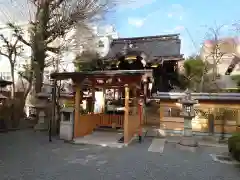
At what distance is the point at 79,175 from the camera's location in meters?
5.75

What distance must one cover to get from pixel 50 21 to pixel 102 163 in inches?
420

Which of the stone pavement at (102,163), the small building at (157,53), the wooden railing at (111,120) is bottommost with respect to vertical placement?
the stone pavement at (102,163)

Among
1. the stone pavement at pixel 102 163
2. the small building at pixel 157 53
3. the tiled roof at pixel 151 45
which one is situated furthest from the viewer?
the tiled roof at pixel 151 45

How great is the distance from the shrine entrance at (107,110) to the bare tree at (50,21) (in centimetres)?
378

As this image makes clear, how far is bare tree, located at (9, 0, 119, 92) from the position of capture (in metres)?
13.5

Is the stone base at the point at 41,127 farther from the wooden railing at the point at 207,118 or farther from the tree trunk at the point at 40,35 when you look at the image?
the wooden railing at the point at 207,118

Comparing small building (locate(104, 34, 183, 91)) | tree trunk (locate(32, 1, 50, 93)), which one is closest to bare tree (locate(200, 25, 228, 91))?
small building (locate(104, 34, 183, 91))

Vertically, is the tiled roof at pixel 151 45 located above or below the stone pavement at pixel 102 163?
above

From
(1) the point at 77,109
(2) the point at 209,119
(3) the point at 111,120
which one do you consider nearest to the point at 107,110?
(3) the point at 111,120

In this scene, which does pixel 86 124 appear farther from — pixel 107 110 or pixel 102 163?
pixel 102 163

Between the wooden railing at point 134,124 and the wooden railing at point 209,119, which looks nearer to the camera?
the wooden railing at point 134,124

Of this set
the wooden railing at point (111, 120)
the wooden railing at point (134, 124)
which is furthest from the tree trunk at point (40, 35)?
the wooden railing at point (134, 124)

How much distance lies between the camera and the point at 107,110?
15242 millimetres

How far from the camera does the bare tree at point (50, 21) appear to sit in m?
13.5
